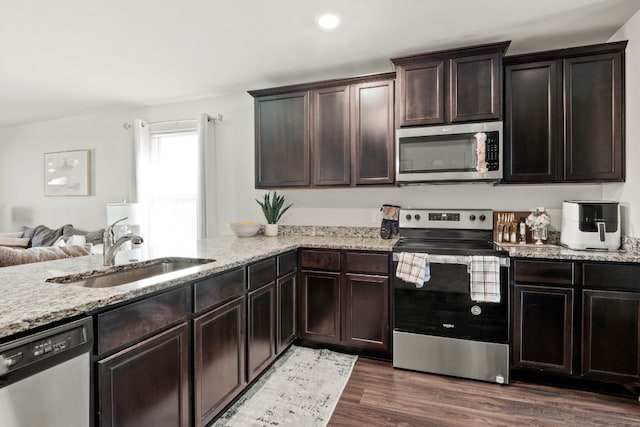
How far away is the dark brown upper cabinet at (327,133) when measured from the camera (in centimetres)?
297

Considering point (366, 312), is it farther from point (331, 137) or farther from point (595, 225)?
point (595, 225)

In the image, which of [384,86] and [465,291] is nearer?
[465,291]

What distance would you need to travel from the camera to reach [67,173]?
4.97 m

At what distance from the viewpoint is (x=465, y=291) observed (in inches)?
97.6

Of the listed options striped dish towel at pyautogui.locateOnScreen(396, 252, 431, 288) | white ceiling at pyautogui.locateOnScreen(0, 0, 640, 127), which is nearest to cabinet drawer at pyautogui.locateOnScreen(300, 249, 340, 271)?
striped dish towel at pyautogui.locateOnScreen(396, 252, 431, 288)

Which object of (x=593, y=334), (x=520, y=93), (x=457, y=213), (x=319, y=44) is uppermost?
(x=319, y=44)

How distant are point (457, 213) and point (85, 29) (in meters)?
3.28

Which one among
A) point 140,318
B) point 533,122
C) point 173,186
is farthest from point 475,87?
point 173,186

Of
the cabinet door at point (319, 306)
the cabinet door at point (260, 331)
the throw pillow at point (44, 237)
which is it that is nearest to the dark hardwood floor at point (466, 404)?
the cabinet door at point (319, 306)

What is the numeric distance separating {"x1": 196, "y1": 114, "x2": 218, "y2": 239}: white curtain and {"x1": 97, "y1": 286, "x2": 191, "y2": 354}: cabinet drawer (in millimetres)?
2351

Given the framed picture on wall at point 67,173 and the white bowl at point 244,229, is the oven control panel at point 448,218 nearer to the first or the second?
the white bowl at point 244,229

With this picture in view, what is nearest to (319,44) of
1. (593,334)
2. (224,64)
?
(224,64)

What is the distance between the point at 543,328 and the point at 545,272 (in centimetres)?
39

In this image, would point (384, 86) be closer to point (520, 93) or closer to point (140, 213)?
point (520, 93)
